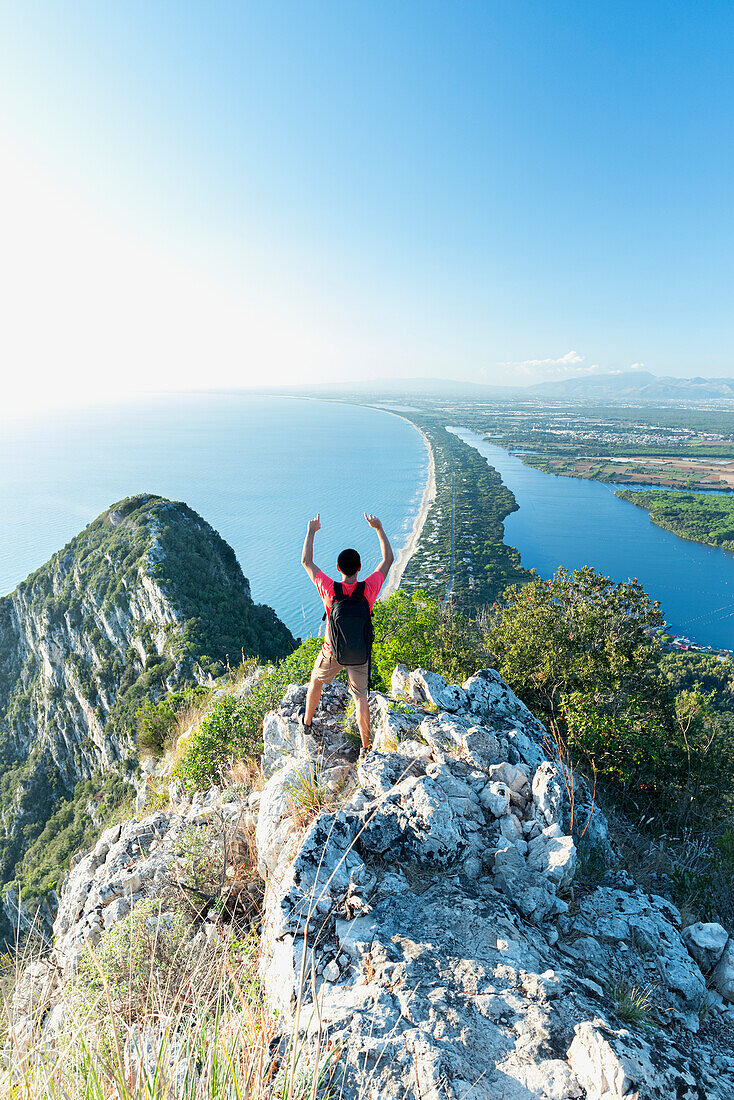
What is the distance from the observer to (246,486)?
89438mm

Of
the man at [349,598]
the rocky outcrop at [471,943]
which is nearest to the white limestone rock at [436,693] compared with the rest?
the rocky outcrop at [471,943]

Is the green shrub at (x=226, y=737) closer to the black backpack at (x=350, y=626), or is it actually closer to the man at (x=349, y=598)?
the man at (x=349, y=598)

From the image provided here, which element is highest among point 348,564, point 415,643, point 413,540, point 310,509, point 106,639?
point 348,564

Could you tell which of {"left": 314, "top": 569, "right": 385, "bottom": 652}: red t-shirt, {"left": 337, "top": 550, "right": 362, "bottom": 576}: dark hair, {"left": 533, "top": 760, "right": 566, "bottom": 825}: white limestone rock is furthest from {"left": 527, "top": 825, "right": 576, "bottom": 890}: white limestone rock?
{"left": 337, "top": 550, "right": 362, "bottom": 576}: dark hair

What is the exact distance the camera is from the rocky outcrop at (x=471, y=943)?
6.33 feet

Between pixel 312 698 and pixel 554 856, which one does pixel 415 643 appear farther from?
pixel 554 856

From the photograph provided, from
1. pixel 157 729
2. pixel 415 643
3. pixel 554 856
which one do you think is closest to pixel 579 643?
pixel 415 643

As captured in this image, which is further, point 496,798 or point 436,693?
point 436,693

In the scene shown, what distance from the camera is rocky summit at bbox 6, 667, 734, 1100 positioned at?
192cm

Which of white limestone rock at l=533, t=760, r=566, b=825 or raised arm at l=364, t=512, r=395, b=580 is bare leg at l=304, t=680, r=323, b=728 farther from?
white limestone rock at l=533, t=760, r=566, b=825

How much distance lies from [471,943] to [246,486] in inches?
3595

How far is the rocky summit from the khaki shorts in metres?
0.46

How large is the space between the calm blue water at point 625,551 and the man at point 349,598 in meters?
54.4

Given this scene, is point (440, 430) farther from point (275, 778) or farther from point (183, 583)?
point (275, 778)
